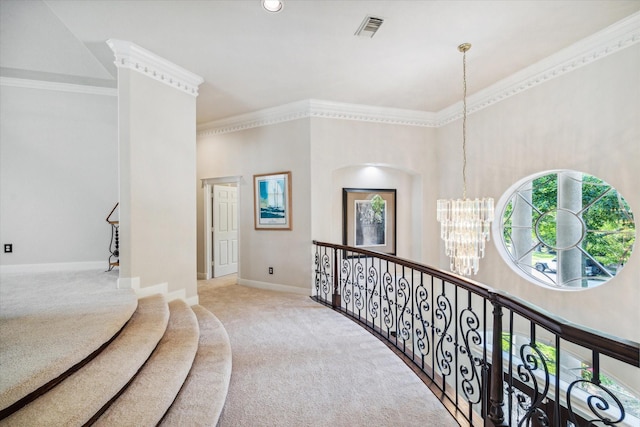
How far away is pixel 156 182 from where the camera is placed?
3.58m

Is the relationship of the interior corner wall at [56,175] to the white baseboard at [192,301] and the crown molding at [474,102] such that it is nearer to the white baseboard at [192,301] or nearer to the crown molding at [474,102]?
the white baseboard at [192,301]

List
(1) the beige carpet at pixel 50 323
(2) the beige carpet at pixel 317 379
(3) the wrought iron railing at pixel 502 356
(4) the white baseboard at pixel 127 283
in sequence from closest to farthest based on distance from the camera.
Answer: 1. (3) the wrought iron railing at pixel 502 356
2. (1) the beige carpet at pixel 50 323
3. (2) the beige carpet at pixel 317 379
4. (4) the white baseboard at pixel 127 283

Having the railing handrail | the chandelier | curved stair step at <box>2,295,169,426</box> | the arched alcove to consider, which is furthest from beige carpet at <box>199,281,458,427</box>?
the arched alcove

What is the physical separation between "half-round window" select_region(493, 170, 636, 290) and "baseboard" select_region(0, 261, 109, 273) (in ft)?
19.4

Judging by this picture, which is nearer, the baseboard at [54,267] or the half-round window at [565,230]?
the half-round window at [565,230]

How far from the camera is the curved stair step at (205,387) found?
5.95 ft

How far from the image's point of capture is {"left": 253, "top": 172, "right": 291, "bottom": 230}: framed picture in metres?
5.15

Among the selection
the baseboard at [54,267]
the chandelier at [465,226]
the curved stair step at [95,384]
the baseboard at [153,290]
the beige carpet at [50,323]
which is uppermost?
the chandelier at [465,226]

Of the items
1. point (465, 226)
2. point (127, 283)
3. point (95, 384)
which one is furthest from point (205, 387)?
point (465, 226)

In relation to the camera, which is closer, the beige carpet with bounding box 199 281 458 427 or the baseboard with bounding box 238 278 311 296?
the beige carpet with bounding box 199 281 458 427

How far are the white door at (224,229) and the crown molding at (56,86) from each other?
94.3 inches

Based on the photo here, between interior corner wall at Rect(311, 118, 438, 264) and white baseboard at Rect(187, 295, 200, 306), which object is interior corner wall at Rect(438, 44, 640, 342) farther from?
white baseboard at Rect(187, 295, 200, 306)

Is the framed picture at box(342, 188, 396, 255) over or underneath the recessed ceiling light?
underneath

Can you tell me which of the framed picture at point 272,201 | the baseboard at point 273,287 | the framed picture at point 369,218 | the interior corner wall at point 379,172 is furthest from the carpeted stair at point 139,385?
the framed picture at point 369,218
